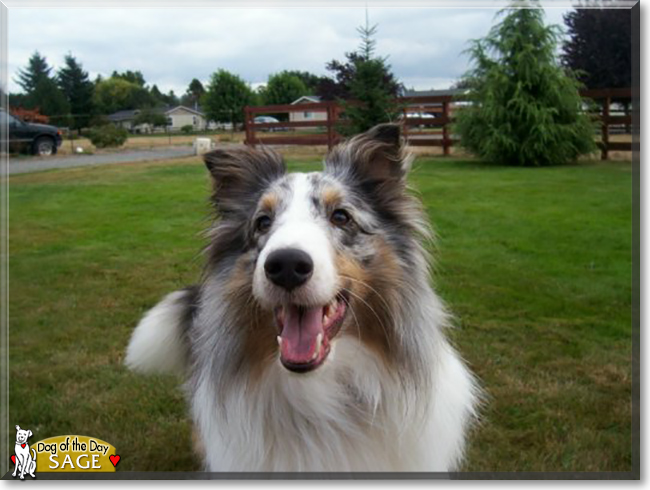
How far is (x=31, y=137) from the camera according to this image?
3836 millimetres

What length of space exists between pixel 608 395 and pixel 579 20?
2.74 meters

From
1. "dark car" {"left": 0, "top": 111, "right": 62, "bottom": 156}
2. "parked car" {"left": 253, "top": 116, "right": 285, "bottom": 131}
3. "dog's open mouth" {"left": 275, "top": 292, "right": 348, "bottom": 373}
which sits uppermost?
"parked car" {"left": 253, "top": 116, "right": 285, "bottom": 131}

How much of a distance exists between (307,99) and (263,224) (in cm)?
179

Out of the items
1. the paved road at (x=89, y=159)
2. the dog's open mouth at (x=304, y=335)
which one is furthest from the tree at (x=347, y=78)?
the dog's open mouth at (x=304, y=335)

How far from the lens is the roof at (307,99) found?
393cm

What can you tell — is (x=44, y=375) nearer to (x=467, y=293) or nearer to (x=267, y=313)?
(x=267, y=313)

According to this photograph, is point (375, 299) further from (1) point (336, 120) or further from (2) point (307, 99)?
(1) point (336, 120)

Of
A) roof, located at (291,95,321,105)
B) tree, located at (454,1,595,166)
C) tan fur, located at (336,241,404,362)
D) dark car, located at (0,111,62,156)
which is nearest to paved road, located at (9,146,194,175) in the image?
dark car, located at (0,111,62,156)

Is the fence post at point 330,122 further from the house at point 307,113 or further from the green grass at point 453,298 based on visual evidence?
the green grass at point 453,298

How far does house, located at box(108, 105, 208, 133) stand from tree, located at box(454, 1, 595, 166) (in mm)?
5246

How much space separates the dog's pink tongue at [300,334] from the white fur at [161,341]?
1.31m

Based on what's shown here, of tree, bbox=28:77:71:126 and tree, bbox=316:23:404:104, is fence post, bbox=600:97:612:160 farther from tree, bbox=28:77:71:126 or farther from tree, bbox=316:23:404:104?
tree, bbox=28:77:71:126

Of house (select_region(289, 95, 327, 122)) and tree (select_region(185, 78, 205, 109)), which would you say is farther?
house (select_region(289, 95, 327, 122))

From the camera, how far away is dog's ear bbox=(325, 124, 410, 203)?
2689 mm
